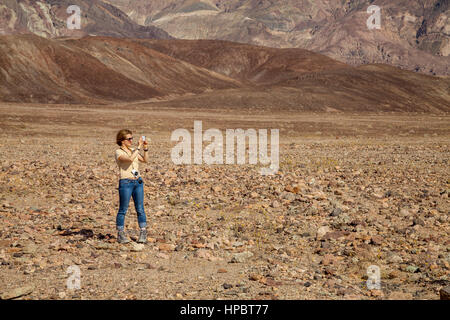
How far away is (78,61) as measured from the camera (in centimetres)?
9025

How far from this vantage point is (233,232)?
962 centimetres

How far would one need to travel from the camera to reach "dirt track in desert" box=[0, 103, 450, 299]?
6992mm

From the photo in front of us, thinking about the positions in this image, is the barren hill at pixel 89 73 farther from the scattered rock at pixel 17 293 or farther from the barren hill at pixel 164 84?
the scattered rock at pixel 17 293

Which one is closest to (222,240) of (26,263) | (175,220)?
(175,220)

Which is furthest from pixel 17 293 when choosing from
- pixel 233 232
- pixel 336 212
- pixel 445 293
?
pixel 336 212

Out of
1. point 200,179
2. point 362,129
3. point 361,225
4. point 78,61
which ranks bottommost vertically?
point 361,225

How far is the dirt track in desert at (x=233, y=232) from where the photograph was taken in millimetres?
6992

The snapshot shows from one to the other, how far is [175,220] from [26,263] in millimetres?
3414

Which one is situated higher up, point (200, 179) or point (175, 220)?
point (200, 179)

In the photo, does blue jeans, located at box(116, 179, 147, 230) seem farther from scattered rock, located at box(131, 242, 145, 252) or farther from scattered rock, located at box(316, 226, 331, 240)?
scattered rock, located at box(316, 226, 331, 240)

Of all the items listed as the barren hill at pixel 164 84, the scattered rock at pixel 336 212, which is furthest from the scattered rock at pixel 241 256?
the barren hill at pixel 164 84
